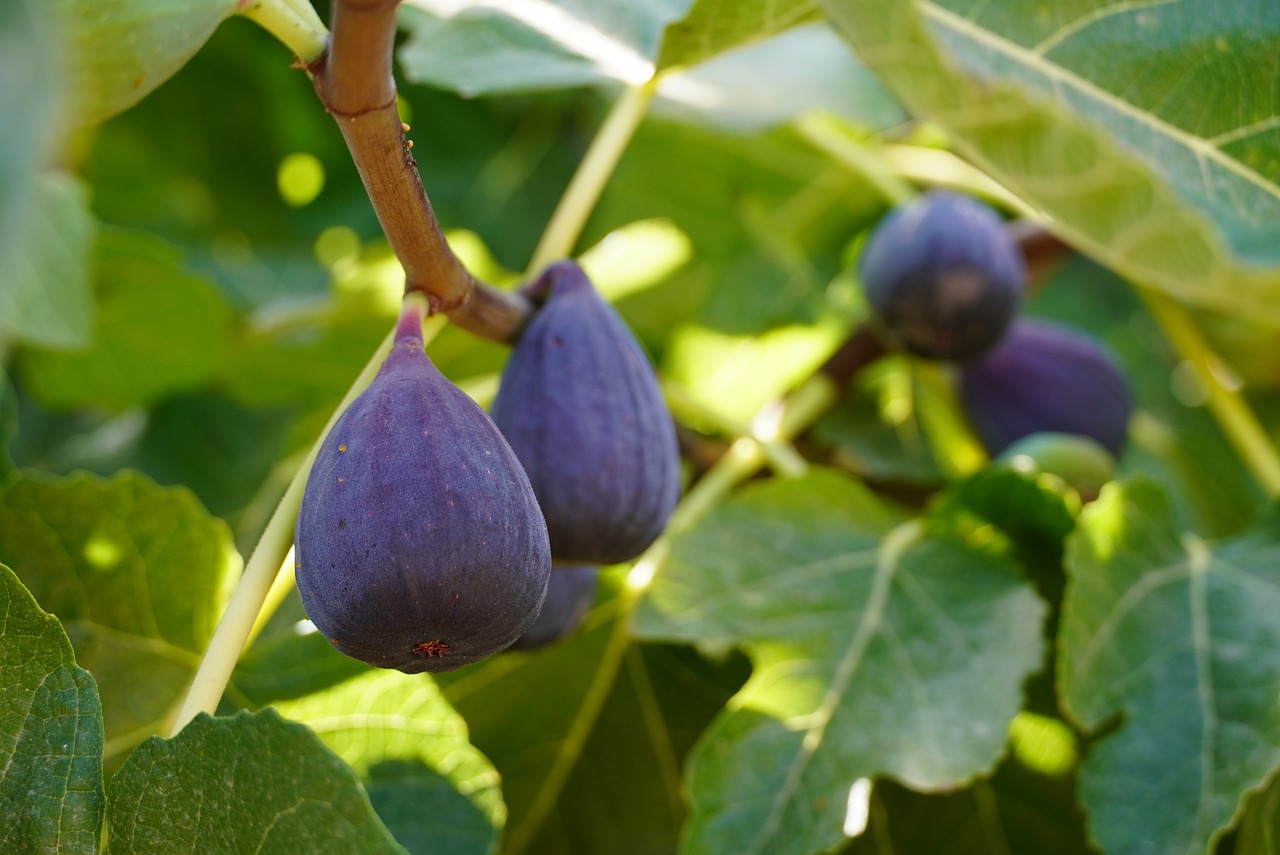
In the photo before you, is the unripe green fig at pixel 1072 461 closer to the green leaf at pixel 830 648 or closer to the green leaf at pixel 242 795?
the green leaf at pixel 830 648

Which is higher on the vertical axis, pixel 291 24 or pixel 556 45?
pixel 291 24

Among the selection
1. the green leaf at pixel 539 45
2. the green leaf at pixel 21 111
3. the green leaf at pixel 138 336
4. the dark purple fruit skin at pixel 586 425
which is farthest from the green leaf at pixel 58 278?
the green leaf at pixel 21 111

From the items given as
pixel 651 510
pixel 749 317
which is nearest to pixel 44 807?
pixel 651 510

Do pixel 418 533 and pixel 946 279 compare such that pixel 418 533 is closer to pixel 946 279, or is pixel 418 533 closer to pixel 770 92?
pixel 946 279

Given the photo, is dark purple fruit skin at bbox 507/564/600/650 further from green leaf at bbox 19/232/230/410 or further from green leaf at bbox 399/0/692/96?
green leaf at bbox 19/232/230/410

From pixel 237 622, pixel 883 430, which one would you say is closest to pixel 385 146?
pixel 237 622

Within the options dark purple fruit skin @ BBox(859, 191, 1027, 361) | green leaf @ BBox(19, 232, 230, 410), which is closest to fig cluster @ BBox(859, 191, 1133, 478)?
dark purple fruit skin @ BBox(859, 191, 1027, 361)
